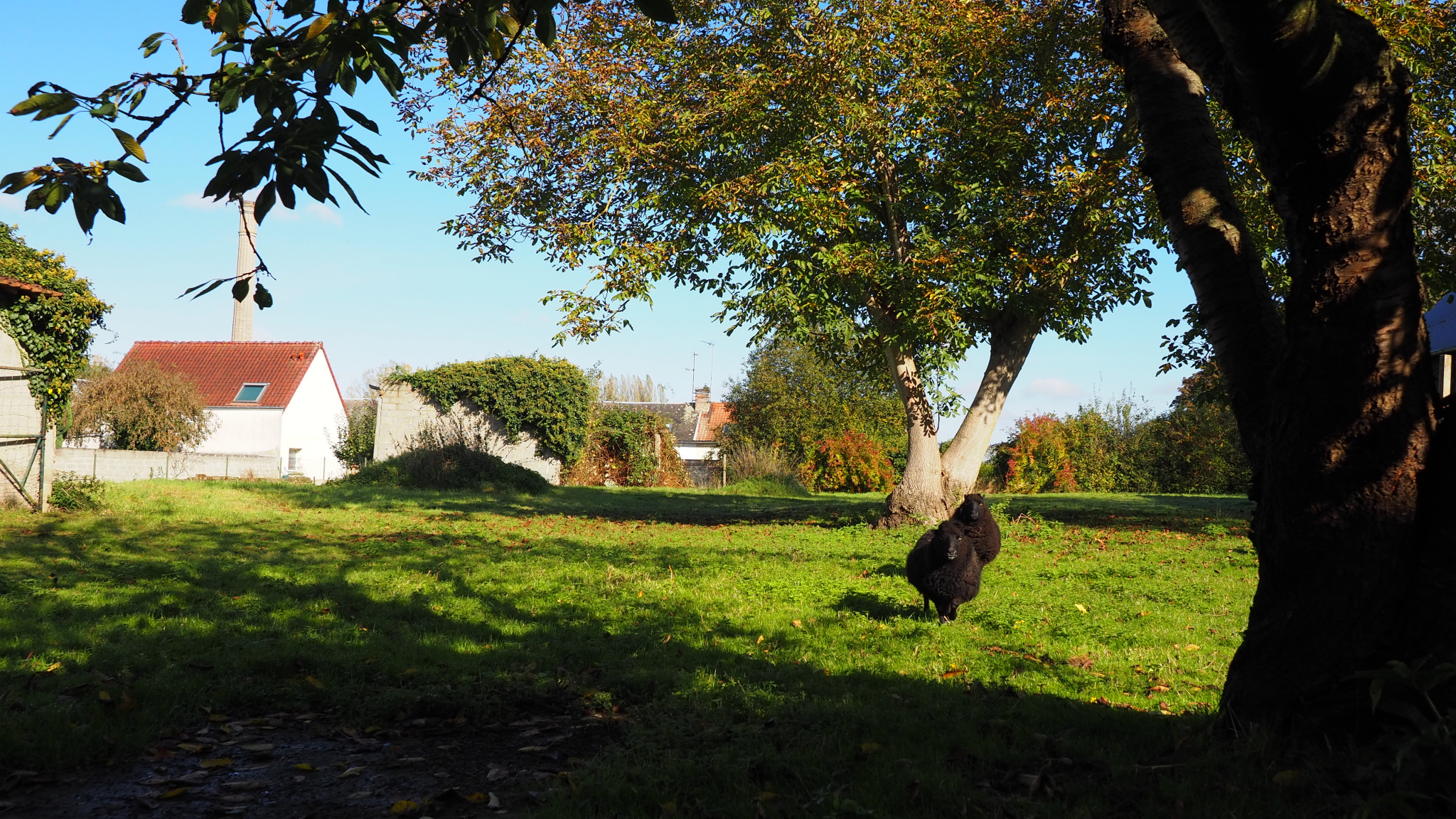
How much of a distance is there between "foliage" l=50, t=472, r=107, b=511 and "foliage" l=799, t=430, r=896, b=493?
22.0 metres

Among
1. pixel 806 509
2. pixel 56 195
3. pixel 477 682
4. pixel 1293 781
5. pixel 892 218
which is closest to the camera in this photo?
pixel 56 195

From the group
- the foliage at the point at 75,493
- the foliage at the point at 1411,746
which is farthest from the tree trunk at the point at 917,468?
the foliage at the point at 75,493

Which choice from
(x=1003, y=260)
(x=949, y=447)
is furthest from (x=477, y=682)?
(x=949, y=447)

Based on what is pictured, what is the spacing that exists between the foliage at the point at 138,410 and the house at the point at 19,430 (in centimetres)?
1817

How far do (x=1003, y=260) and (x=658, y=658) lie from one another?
9.87 m

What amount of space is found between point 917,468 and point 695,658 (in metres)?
10.6

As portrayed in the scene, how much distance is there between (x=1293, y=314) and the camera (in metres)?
3.67

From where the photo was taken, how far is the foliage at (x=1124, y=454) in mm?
30250

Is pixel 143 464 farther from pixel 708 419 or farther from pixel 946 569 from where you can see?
pixel 708 419

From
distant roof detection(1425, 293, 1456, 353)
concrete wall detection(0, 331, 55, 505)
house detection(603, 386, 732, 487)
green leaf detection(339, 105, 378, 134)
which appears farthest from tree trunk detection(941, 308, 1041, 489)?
house detection(603, 386, 732, 487)

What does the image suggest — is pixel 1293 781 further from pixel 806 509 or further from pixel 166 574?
pixel 806 509

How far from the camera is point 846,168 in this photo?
554 inches

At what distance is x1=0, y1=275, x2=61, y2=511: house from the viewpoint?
45.6 feet

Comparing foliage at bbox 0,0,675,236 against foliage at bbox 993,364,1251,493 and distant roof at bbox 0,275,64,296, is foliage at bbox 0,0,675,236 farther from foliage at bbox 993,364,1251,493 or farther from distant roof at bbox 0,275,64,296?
foliage at bbox 993,364,1251,493
